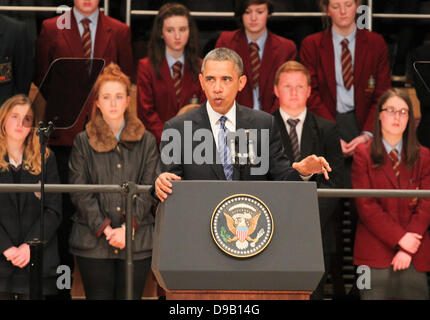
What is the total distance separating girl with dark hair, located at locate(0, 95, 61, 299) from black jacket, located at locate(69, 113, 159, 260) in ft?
0.44

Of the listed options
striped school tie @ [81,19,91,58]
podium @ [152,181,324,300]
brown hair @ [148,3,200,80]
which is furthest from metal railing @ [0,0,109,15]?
podium @ [152,181,324,300]

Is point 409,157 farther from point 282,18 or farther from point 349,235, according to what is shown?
point 282,18

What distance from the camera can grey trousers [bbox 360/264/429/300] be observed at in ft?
14.8

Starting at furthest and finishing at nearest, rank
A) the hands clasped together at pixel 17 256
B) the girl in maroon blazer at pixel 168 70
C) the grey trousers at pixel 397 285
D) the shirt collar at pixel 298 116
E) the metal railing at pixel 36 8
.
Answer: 1. the metal railing at pixel 36 8
2. the girl in maroon blazer at pixel 168 70
3. the shirt collar at pixel 298 116
4. the grey trousers at pixel 397 285
5. the hands clasped together at pixel 17 256

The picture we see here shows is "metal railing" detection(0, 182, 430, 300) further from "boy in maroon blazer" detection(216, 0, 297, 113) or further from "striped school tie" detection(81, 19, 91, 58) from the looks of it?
"striped school tie" detection(81, 19, 91, 58)

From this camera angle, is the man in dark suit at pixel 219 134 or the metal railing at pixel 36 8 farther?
the metal railing at pixel 36 8

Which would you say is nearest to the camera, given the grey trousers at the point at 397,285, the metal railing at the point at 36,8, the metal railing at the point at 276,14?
the grey trousers at the point at 397,285

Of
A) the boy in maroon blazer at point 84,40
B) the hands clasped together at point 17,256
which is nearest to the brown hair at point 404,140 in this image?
the boy in maroon blazer at point 84,40

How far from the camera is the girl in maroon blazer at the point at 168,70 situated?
16.5ft

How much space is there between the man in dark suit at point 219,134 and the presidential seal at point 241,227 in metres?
0.36

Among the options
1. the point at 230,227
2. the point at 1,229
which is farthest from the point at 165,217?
the point at 1,229

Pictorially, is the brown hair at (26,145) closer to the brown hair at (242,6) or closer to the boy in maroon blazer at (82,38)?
the boy in maroon blazer at (82,38)

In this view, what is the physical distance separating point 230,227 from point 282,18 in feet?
12.1

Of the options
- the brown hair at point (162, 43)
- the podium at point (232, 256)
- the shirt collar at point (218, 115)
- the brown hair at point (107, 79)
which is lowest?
the podium at point (232, 256)
